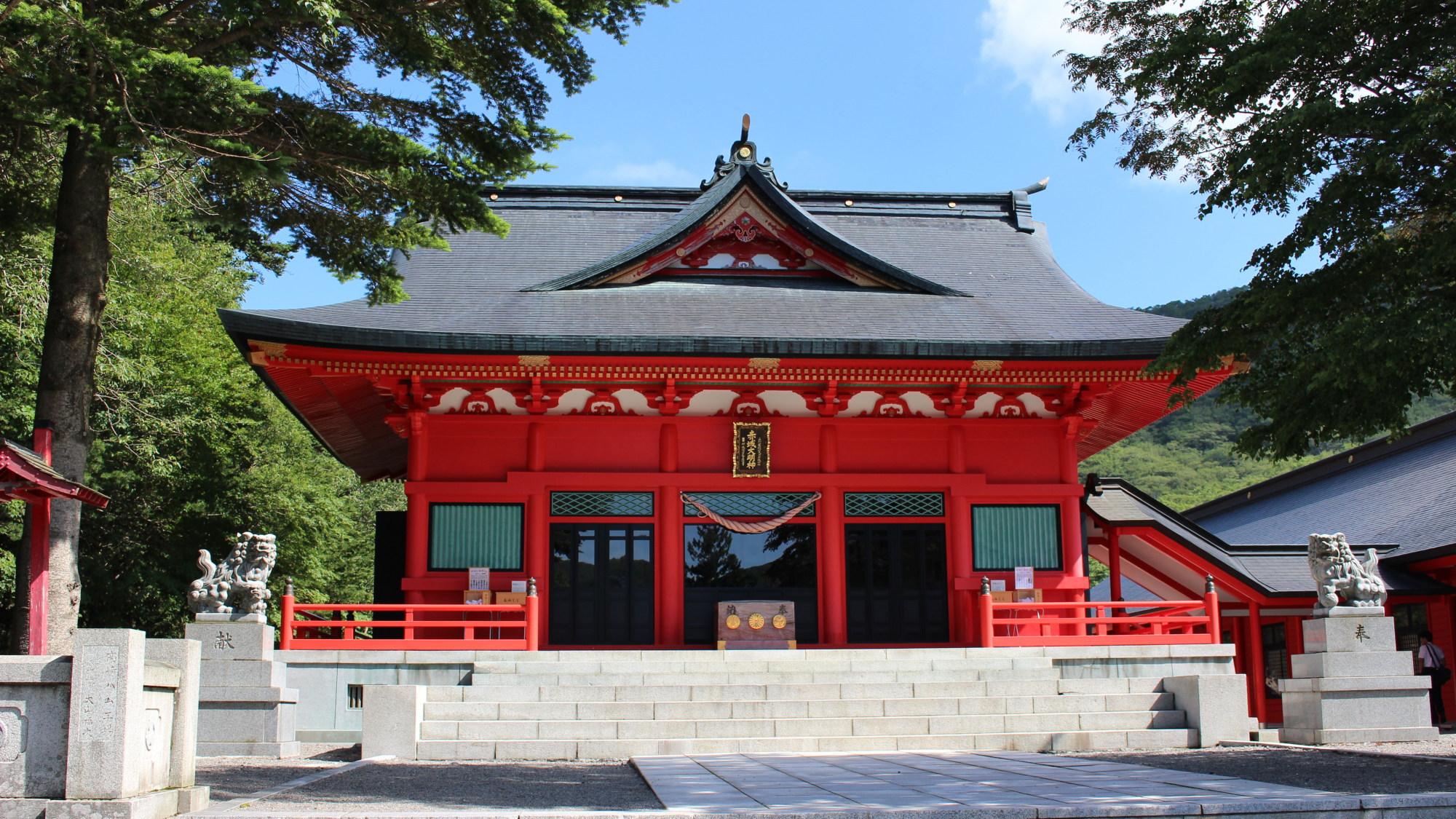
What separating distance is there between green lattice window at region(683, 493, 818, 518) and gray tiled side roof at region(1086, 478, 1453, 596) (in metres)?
5.57

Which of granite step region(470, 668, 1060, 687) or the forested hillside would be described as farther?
the forested hillside

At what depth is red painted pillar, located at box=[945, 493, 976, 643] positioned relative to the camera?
15.1 m

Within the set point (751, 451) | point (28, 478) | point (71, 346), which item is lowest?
point (28, 478)

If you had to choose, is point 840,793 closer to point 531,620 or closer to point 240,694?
point 531,620

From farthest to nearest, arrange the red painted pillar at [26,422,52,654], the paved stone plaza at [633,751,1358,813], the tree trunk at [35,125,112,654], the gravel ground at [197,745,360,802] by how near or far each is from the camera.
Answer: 1. the tree trunk at [35,125,112,654]
2. the red painted pillar at [26,422,52,654]
3. the gravel ground at [197,745,360,802]
4. the paved stone plaza at [633,751,1358,813]

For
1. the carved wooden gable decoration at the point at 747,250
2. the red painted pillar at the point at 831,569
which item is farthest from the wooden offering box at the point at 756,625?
the carved wooden gable decoration at the point at 747,250

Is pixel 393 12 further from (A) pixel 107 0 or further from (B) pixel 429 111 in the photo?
(A) pixel 107 0

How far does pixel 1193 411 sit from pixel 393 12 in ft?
212

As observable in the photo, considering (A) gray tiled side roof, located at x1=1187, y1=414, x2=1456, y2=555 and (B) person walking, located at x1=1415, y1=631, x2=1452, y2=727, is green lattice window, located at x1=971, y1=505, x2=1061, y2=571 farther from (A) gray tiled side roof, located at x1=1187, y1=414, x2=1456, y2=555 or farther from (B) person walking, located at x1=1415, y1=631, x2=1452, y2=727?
Result: (A) gray tiled side roof, located at x1=1187, y1=414, x2=1456, y2=555

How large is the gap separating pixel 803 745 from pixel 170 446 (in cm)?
1822

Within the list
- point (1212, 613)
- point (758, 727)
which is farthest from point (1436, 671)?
point (758, 727)

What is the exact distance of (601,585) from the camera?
590 inches

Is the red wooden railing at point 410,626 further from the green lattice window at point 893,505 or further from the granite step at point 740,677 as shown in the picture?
the green lattice window at point 893,505

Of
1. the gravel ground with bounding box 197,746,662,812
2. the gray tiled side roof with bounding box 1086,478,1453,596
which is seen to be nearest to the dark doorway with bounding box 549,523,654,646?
the gravel ground with bounding box 197,746,662,812
